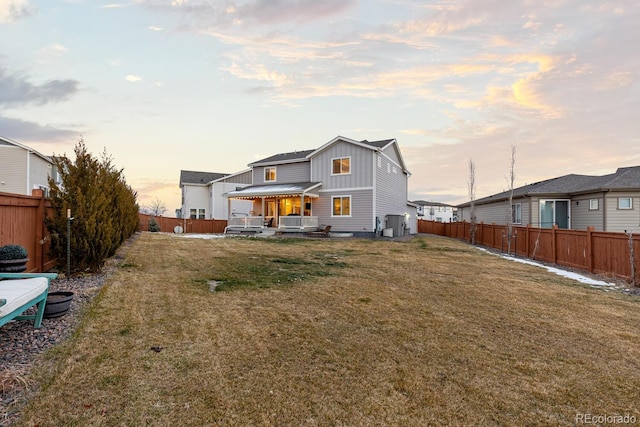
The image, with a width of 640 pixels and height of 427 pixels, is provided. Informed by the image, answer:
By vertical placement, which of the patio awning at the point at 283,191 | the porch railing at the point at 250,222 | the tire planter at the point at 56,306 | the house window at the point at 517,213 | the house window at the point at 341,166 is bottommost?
the tire planter at the point at 56,306

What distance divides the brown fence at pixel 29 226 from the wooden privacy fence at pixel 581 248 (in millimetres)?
13623

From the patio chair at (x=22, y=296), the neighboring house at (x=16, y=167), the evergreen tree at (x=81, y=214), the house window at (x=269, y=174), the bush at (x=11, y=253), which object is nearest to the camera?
the patio chair at (x=22, y=296)

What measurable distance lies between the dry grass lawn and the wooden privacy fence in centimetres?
267

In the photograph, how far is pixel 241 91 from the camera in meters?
15.8

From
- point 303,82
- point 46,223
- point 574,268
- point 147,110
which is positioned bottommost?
point 574,268

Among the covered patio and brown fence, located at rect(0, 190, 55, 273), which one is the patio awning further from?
brown fence, located at rect(0, 190, 55, 273)

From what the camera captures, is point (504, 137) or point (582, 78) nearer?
Answer: point (582, 78)

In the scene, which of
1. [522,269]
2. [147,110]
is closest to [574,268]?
[522,269]

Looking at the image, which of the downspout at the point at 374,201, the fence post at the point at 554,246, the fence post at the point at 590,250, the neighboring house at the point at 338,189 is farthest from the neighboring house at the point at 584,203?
the neighboring house at the point at 338,189

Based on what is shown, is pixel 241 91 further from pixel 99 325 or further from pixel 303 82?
pixel 99 325

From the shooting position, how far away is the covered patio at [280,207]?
21719mm

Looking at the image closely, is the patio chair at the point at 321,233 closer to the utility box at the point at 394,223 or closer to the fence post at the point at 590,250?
the utility box at the point at 394,223

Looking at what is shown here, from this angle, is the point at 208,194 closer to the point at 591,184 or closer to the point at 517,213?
the point at 517,213

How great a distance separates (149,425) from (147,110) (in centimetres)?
1757
